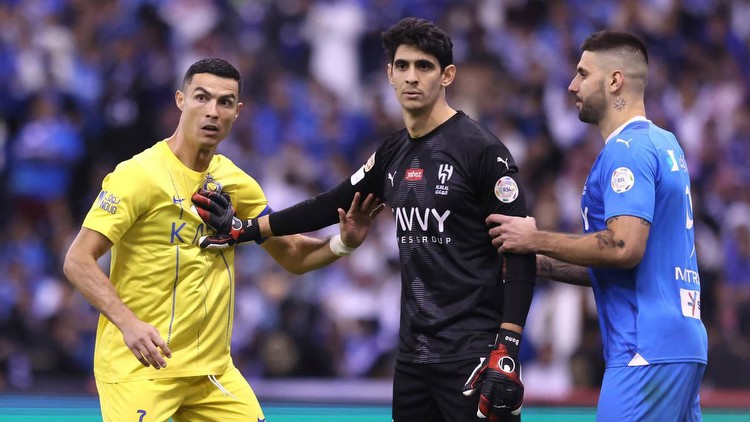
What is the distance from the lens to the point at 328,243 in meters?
6.56

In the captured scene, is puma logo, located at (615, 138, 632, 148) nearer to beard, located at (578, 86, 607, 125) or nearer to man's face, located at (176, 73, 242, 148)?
beard, located at (578, 86, 607, 125)

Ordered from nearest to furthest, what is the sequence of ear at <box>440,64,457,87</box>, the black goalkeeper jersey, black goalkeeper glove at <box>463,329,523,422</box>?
black goalkeeper glove at <box>463,329,523,422</box>, the black goalkeeper jersey, ear at <box>440,64,457,87</box>

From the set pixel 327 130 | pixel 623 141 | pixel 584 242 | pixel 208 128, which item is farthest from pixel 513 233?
pixel 327 130

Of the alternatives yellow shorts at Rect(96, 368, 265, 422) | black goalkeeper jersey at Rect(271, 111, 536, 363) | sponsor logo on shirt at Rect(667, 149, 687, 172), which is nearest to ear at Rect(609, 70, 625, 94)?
sponsor logo on shirt at Rect(667, 149, 687, 172)

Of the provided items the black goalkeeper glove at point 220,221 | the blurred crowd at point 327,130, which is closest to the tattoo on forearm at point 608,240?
Result: the black goalkeeper glove at point 220,221

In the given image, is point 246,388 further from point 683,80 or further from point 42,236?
point 683,80

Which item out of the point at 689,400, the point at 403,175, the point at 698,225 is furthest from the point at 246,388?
the point at 698,225

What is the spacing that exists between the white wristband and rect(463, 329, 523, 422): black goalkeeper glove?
1.44 meters

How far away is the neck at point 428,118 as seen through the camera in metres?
5.66

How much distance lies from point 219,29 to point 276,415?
19.9 ft

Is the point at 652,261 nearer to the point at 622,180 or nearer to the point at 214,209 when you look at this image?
the point at 622,180

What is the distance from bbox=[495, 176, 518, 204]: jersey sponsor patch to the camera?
532cm

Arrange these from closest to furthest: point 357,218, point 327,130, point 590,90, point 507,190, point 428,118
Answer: point 507,190 < point 590,90 < point 428,118 < point 357,218 < point 327,130

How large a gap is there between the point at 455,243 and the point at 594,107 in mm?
942
